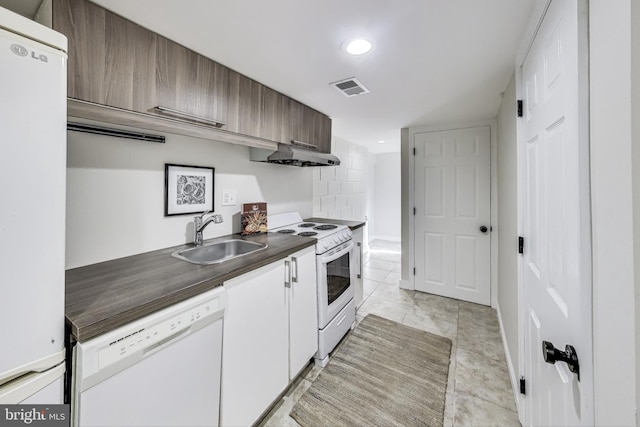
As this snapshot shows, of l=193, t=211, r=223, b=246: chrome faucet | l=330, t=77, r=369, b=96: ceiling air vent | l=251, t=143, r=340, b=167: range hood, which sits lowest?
l=193, t=211, r=223, b=246: chrome faucet

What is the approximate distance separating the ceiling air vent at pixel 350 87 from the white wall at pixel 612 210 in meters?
1.36

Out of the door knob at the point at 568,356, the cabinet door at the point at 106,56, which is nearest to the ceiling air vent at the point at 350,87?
the cabinet door at the point at 106,56

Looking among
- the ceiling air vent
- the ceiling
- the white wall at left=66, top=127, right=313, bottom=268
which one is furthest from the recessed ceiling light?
the white wall at left=66, top=127, right=313, bottom=268

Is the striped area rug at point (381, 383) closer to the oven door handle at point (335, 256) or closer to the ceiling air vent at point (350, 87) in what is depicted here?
the oven door handle at point (335, 256)

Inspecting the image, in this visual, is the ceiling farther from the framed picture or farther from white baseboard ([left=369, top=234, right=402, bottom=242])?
white baseboard ([left=369, top=234, right=402, bottom=242])

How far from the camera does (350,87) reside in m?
1.95

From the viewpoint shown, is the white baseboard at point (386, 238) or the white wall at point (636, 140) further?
the white baseboard at point (386, 238)

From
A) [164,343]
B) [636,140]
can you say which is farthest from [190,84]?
[636,140]

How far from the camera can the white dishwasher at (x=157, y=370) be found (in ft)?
2.55

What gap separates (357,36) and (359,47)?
0.10 meters

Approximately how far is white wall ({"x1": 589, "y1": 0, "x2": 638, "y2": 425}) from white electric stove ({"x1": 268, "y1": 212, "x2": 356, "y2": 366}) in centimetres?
149

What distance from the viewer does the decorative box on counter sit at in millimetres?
2125

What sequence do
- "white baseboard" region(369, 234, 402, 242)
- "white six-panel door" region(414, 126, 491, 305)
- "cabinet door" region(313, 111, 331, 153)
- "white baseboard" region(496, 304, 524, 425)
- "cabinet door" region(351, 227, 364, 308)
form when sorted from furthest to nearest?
"white baseboard" region(369, 234, 402, 242), "white six-panel door" region(414, 126, 491, 305), "cabinet door" region(351, 227, 364, 308), "cabinet door" region(313, 111, 331, 153), "white baseboard" region(496, 304, 524, 425)

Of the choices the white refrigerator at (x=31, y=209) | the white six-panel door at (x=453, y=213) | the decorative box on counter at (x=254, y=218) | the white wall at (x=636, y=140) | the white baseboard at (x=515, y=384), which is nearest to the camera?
the white wall at (x=636, y=140)
